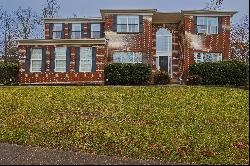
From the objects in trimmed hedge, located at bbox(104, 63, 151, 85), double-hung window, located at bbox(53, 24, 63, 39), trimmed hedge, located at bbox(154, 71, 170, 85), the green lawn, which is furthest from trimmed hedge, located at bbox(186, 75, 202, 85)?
double-hung window, located at bbox(53, 24, 63, 39)

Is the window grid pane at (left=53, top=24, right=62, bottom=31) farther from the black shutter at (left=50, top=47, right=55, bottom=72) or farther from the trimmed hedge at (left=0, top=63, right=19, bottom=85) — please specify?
the trimmed hedge at (left=0, top=63, right=19, bottom=85)

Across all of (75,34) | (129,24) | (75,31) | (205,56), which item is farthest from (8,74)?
(205,56)

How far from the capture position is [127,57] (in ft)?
116

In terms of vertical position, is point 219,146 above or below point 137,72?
below

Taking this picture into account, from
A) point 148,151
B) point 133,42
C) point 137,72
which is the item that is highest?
point 133,42

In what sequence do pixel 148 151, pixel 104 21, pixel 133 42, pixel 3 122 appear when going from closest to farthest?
pixel 148 151
pixel 3 122
pixel 133 42
pixel 104 21

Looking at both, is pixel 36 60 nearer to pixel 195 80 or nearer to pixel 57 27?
pixel 57 27

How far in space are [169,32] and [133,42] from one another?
442 cm

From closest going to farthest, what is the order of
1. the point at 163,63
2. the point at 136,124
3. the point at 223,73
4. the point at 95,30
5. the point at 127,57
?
the point at 136,124 < the point at 223,73 < the point at 127,57 < the point at 163,63 < the point at 95,30

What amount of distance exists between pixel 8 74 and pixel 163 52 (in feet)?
44.6

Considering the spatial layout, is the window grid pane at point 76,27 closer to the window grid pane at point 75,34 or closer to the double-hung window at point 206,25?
the window grid pane at point 75,34

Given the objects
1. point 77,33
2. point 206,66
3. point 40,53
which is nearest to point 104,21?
point 77,33

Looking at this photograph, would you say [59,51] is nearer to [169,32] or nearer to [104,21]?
[104,21]

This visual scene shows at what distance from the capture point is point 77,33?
3966 cm
